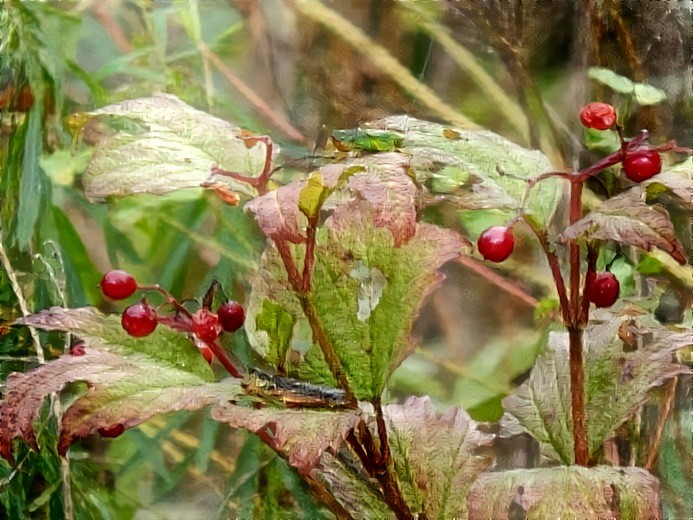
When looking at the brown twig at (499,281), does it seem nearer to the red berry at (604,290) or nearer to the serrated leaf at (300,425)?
the red berry at (604,290)

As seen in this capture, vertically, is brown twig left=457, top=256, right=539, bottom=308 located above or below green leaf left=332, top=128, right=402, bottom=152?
below

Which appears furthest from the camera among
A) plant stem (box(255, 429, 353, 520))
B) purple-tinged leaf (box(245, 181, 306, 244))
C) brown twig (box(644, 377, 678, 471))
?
brown twig (box(644, 377, 678, 471))

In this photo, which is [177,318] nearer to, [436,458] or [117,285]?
[117,285]

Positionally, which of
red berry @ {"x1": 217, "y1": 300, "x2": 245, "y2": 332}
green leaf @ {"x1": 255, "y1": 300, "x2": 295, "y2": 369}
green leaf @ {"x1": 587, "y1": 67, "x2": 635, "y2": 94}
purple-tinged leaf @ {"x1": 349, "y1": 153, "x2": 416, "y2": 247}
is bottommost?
red berry @ {"x1": 217, "y1": 300, "x2": 245, "y2": 332}

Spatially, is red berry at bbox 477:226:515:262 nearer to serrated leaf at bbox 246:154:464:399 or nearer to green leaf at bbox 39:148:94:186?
serrated leaf at bbox 246:154:464:399

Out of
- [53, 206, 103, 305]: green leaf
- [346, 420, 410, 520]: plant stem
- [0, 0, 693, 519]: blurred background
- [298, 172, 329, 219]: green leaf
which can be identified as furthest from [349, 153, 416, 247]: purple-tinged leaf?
[53, 206, 103, 305]: green leaf

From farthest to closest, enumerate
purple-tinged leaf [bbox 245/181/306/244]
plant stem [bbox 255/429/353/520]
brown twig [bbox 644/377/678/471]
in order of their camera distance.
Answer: brown twig [bbox 644/377/678/471], plant stem [bbox 255/429/353/520], purple-tinged leaf [bbox 245/181/306/244]

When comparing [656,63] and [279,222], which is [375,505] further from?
[656,63]
